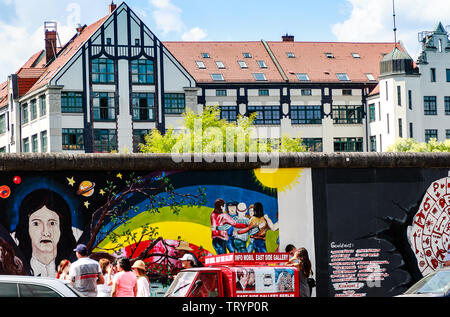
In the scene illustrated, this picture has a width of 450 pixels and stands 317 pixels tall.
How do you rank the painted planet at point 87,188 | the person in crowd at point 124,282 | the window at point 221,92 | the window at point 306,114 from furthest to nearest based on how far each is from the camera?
the window at point 306,114 → the window at point 221,92 → the painted planet at point 87,188 → the person in crowd at point 124,282

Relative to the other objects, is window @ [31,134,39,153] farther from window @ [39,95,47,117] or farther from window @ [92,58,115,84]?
window @ [92,58,115,84]

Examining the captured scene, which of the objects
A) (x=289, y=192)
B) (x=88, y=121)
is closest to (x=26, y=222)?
(x=289, y=192)

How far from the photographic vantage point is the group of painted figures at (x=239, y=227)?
19.4 metres

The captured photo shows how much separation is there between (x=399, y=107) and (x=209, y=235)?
8553 centimetres

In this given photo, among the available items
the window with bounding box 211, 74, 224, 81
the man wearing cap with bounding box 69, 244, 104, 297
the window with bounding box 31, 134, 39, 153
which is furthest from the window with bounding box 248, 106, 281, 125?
the man wearing cap with bounding box 69, 244, 104, 297

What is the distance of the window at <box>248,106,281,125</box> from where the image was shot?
104 m

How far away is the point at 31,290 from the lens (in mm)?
11633

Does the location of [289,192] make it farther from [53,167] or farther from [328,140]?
[328,140]

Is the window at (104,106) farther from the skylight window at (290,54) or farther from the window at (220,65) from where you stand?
the skylight window at (290,54)

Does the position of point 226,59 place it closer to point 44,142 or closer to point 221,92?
point 221,92

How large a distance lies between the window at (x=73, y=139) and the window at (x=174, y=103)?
873 cm

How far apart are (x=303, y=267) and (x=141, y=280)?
10.1ft

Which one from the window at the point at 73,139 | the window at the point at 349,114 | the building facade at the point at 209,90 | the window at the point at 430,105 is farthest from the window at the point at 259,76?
the window at the point at 73,139
